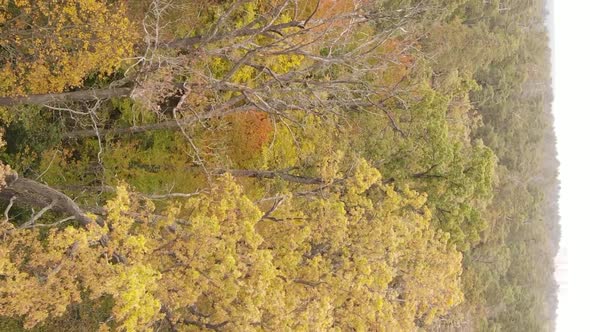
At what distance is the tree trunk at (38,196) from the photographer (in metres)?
14.3

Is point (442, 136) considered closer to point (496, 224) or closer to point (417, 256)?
point (417, 256)

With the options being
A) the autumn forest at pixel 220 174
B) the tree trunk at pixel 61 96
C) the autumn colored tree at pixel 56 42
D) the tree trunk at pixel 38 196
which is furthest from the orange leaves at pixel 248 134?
the tree trunk at pixel 38 196

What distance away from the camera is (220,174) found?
800 inches

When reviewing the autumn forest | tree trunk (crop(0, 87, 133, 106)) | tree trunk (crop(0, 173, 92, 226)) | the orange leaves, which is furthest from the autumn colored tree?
the orange leaves

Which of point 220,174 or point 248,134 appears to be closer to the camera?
point 220,174

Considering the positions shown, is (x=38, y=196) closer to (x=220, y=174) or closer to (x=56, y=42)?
(x=56, y=42)

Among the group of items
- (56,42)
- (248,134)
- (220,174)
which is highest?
(56,42)

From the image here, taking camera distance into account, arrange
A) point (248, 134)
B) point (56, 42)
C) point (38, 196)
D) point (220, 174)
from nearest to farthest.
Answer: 1. point (56, 42)
2. point (38, 196)
3. point (220, 174)
4. point (248, 134)

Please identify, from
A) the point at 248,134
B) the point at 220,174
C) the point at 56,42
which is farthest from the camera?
the point at 248,134

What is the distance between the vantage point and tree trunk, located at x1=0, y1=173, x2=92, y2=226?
47.1 ft

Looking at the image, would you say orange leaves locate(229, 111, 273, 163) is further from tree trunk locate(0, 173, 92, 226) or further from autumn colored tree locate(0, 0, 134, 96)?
tree trunk locate(0, 173, 92, 226)

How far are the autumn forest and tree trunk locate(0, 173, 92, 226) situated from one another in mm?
57

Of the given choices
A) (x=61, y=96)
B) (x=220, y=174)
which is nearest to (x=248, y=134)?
(x=220, y=174)

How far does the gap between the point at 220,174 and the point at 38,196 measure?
241 inches
